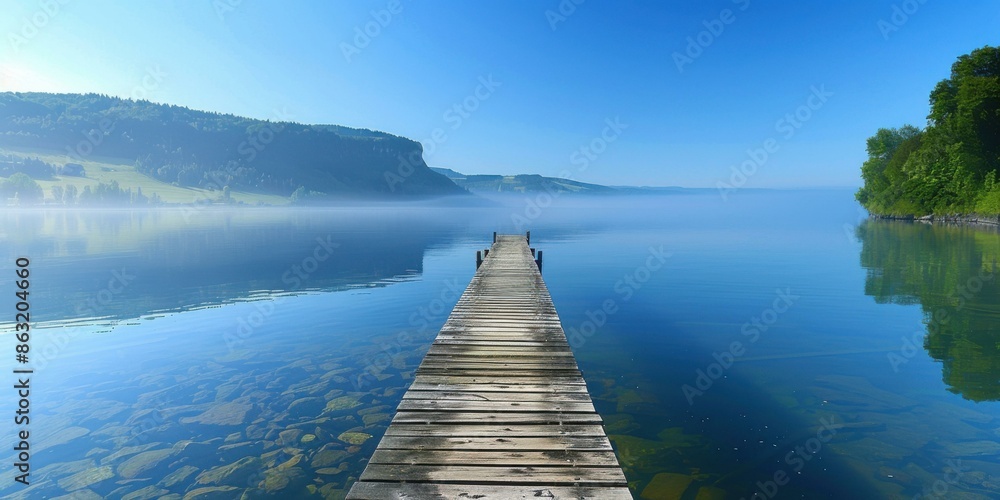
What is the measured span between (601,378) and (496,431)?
7.42 meters

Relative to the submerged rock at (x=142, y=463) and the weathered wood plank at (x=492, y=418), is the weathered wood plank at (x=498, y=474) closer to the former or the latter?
the weathered wood plank at (x=492, y=418)

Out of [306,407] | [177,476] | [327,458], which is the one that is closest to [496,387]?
[327,458]

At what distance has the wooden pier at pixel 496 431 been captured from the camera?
498 cm

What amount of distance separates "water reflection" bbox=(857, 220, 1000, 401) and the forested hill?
33731 millimetres

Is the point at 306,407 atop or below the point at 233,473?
atop

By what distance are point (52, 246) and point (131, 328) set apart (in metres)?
41.7

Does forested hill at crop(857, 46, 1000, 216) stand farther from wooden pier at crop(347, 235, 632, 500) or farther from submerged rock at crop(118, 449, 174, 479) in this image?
submerged rock at crop(118, 449, 174, 479)

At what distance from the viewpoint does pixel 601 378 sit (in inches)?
509

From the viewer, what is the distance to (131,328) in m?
17.8

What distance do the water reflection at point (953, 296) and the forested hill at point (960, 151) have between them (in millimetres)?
33731

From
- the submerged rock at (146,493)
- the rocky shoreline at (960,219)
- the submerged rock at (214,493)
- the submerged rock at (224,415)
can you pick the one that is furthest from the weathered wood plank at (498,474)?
the rocky shoreline at (960,219)

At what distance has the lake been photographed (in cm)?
843

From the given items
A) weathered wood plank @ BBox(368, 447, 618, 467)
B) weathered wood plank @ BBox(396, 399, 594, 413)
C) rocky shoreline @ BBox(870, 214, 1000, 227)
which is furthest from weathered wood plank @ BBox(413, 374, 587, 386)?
Answer: rocky shoreline @ BBox(870, 214, 1000, 227)

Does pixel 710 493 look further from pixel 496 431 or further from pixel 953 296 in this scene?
pixel 953 296
